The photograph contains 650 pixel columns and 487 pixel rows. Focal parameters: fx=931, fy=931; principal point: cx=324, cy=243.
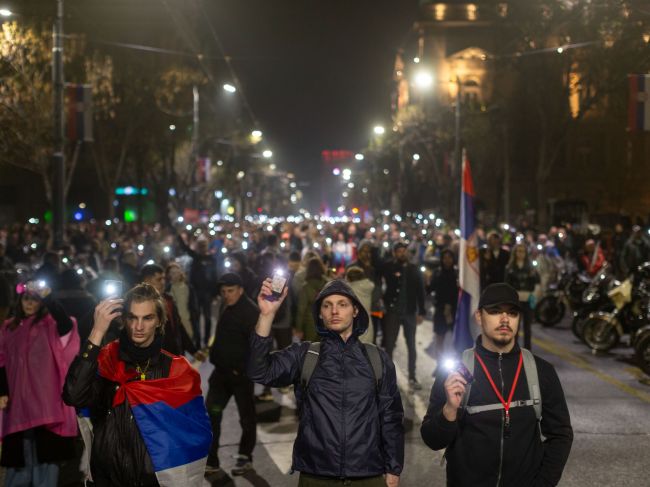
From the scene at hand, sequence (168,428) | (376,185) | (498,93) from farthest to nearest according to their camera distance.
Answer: (376,185), (498,93), (168,428)

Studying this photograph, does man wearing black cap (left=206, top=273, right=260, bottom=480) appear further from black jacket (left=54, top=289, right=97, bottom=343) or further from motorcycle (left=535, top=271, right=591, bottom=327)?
motorcycle (left=535, top=271, right=591, bottom=327)

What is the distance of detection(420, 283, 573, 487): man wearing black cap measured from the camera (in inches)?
156

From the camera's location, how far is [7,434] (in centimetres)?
617

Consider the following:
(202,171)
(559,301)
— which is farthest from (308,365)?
(202,171)

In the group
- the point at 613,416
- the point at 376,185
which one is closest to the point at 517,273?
the point at 613,416

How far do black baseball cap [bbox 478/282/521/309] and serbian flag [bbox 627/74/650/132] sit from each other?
12625 millimetres

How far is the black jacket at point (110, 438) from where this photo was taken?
14.1ft

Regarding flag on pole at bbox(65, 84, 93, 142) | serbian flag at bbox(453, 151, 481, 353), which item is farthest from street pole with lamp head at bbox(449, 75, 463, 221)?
serbian flag at bbox(453, 151, 481, 353)

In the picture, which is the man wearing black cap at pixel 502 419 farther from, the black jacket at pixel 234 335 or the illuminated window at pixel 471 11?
the illuminated window at pixel 471 11

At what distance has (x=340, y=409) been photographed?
430cm

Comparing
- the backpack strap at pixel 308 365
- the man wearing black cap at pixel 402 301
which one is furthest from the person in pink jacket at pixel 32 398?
the man wearing black cap at pixel 402 301

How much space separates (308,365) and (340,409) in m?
0.27

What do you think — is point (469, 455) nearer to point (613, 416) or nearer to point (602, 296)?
point (613, 416)

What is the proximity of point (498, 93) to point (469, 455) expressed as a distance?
45.6 metres
